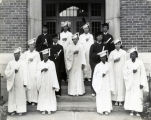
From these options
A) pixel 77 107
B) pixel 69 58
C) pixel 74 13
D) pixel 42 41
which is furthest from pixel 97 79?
pixel 74 13

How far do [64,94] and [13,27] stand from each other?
2699mm

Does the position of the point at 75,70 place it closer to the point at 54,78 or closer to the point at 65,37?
the point at 65,37

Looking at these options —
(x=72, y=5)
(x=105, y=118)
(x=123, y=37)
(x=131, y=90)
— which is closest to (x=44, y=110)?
(x=105, y=118)

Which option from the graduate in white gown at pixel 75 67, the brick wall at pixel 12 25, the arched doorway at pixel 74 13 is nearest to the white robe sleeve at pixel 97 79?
the graduate in white gown at pixel 75 67

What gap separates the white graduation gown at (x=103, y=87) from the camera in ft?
36.6

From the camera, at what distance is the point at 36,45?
12.6 m

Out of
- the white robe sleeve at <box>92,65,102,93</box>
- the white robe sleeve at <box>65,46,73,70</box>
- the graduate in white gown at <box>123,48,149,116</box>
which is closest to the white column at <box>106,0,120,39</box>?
the white robe sleeve at <box>65,46,73,70</box>

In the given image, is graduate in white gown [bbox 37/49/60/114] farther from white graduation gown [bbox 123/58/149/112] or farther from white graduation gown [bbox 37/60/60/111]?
white graduation gown [bbox 123/58/149/112]

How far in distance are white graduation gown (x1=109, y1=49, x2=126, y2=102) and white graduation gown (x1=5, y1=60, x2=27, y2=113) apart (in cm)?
260

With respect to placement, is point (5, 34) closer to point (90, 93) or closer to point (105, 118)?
point (90, 93)

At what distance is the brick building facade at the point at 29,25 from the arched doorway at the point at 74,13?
5.72 feet

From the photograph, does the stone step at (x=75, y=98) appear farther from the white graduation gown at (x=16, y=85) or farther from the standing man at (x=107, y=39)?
the standing man at (x=107, y=39)

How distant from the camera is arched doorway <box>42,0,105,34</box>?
48.5ft

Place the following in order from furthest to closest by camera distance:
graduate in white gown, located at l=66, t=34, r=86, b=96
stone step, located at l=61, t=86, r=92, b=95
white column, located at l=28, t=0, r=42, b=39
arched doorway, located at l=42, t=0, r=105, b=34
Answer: arched doorway, located at l=42, t=0, r=105, b=34, white column, located at l=28, t=0, r=42, b=39, stone step, located at l=61, t=86, r=92, b=95, graduate in white gown, located at l=66, t=34, r=86, b=96
